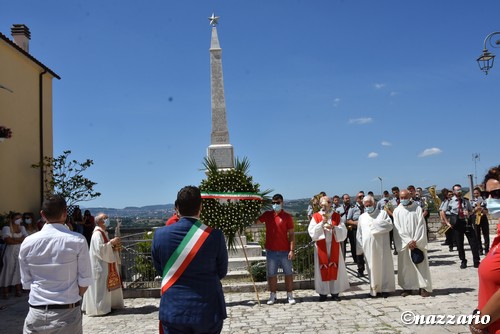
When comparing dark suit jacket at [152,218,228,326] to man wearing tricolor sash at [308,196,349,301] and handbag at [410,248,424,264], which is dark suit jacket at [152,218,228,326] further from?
handbag at [410,248,424,264]

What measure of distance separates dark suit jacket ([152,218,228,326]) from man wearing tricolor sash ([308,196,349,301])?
575 cm

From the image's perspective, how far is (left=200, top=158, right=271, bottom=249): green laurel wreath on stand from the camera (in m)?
8.79

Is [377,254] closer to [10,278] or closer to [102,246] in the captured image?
[102,246]

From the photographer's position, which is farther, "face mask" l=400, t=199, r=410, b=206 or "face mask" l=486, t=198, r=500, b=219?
"face mask" l=400, t=199, r=410, b=206

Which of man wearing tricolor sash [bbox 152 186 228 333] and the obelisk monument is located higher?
the obelisk monument

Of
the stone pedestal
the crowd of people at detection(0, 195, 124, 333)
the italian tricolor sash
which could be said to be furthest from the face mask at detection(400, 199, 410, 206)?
the crowd of people at detection(0, 195, 124, 333)

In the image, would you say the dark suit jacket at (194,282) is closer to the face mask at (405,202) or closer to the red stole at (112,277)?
the red stole at (112,277)

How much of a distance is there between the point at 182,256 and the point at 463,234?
10297 millimetres

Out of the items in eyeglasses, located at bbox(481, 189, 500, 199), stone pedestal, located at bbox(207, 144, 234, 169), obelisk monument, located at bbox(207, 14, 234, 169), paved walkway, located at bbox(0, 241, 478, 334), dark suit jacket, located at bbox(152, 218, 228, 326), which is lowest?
paved walkway, located at bbox(0, 241, 478, 334)

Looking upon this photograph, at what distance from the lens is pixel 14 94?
17.4 metres

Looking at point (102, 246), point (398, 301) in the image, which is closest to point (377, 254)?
point (398, 301)

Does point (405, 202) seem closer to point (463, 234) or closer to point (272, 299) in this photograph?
point (272, 299)

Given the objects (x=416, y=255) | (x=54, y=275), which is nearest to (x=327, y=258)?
(x=416, y=255)

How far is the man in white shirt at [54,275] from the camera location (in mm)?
3818
